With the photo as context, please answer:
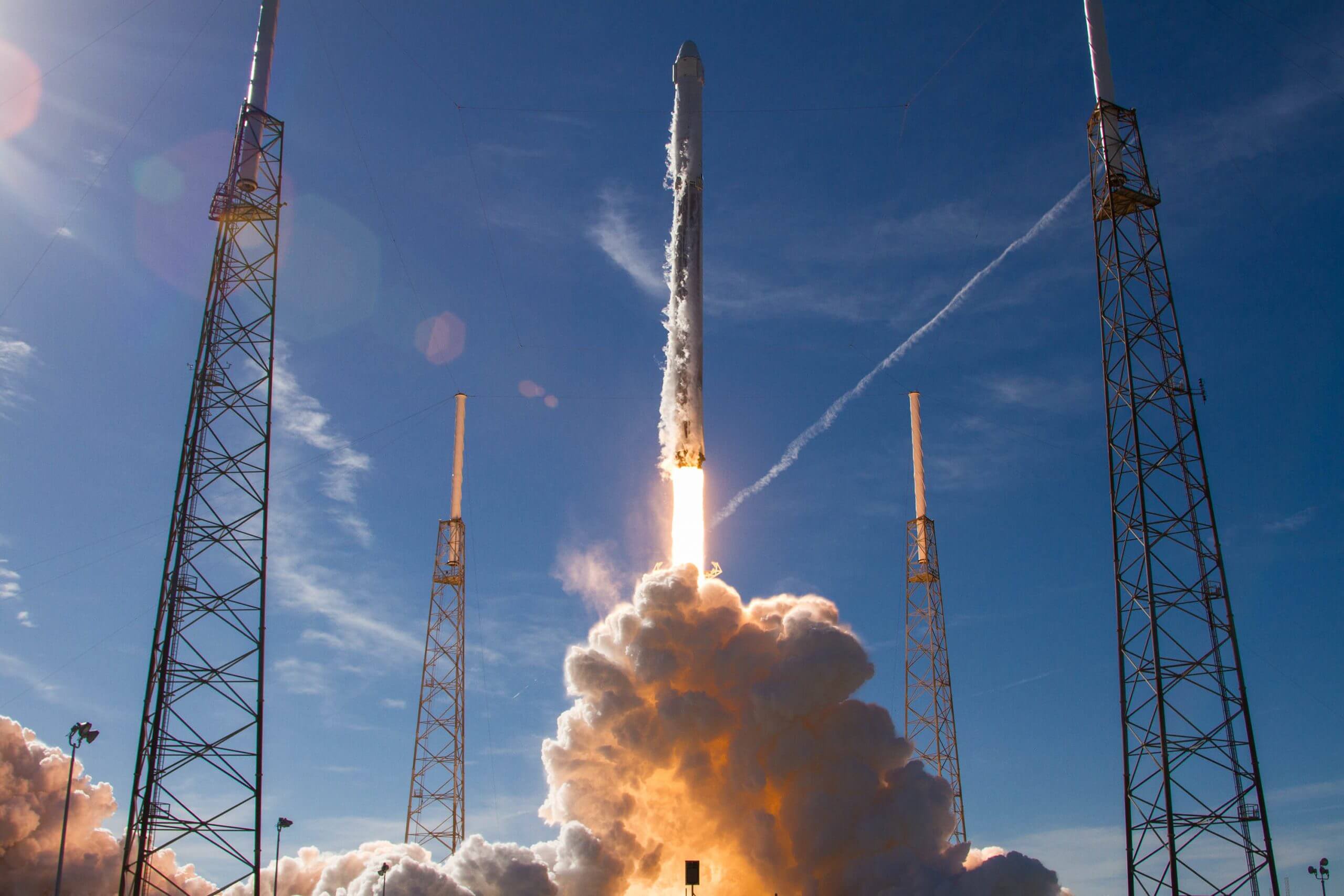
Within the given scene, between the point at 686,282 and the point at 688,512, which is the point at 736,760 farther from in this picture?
the point at 686,282

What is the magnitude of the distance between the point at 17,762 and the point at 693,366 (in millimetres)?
31687

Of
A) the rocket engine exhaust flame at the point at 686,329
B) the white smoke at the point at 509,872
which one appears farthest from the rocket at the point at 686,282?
the white smoke at the point at 509,872

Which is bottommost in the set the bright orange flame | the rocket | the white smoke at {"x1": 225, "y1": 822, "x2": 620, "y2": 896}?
the white smoke at {"x1": 225, "y1": 822, "x2": 620, "y2": 896}

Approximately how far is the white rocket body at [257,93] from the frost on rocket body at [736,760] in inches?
806

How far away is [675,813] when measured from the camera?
1660 inches

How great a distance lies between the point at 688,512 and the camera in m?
46.0

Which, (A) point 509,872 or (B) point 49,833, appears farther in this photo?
(B) point 49,833

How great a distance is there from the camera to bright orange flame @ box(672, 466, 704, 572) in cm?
4603

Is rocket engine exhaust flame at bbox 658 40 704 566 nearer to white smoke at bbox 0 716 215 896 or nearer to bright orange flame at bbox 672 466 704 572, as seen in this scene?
bright orange flame at bbox 672 466 704 572

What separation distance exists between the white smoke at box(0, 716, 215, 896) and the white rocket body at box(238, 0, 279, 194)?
958 inches

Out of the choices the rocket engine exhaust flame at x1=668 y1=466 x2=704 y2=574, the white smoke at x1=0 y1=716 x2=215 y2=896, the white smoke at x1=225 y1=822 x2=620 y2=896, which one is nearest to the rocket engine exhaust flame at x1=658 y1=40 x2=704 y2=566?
the rocket engine exhaust flame at x1=668 y1=466 x2=704 y2=574

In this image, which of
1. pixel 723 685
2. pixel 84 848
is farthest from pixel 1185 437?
pixel 84 848

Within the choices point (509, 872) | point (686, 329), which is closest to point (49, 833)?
point (509, 872)

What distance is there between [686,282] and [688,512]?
31.3ft
